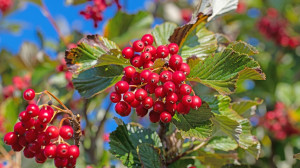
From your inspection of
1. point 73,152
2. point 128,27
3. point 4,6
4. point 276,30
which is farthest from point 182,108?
point 4,6

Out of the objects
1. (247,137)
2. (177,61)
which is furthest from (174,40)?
(247,137)

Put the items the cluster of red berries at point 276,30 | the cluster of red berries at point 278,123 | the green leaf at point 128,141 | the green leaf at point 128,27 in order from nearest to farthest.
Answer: the green leaf at point 128,141 < the green leaf at point 128,27 < the cluster of red berries at point 278,123 < the cluster of red berries at point 276,30

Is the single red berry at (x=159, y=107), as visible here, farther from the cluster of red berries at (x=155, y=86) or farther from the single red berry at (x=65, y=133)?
the single red berry at (x=65, y=133)

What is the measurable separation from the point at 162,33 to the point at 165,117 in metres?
0.50

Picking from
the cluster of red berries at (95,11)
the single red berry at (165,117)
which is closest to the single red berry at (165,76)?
the single red berry at (165,117)

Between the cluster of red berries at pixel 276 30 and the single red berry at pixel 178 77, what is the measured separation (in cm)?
330

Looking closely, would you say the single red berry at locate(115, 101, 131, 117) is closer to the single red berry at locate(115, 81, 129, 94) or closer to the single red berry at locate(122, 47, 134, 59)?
the single red berry at locate(115, 81, 129, 94)

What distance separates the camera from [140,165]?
1.38 m

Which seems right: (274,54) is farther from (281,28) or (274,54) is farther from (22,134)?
(22,134)

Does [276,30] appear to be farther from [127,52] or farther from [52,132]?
[52,132]

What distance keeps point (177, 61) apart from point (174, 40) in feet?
0.69

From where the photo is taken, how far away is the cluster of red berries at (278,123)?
11.1 feet

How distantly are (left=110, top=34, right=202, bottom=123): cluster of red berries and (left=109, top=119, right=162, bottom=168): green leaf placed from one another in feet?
0.57

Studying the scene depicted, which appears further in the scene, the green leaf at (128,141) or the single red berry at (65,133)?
the green leaf at (128,141)
